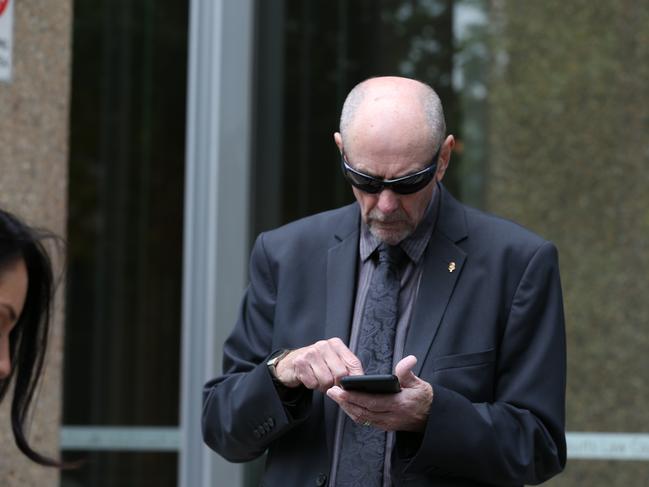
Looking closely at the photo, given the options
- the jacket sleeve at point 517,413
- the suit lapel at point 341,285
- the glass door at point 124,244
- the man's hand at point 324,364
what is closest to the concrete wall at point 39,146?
the glass door at point 124,244

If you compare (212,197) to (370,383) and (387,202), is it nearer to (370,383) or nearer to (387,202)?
(387,202)

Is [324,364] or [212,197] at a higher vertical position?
[324,364]

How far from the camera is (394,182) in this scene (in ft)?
9.37

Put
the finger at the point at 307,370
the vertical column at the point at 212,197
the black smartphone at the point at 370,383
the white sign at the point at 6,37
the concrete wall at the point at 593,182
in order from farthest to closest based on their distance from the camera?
the vertical column at the point at 212,197
the concrete wall at the point at 593,182
the white sign at the point at 6,37
the finger at the point at 307,370
the black smartphone at the point at 370,383

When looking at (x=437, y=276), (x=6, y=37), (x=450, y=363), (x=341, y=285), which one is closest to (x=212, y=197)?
(x=6, y=37)

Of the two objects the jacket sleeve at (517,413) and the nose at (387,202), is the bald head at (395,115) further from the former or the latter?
the jacket sleeve at (517,413)

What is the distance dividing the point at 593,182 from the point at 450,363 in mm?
2071

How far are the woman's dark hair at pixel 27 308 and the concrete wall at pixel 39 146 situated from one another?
176cm

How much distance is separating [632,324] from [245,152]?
1590 millimetres

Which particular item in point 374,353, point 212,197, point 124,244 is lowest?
point 124,244

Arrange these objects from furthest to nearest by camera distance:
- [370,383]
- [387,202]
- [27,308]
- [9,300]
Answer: [387,202] < [370,383] < [27,308] < [9,300]

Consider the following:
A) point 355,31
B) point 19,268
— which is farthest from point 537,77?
point 19,268

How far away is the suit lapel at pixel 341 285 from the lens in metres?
2.98

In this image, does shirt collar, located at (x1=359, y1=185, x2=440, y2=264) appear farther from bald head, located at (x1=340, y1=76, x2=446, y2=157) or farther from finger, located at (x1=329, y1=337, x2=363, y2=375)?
finger, located at (x1=329, y1=337, x2=363, y2=375)
